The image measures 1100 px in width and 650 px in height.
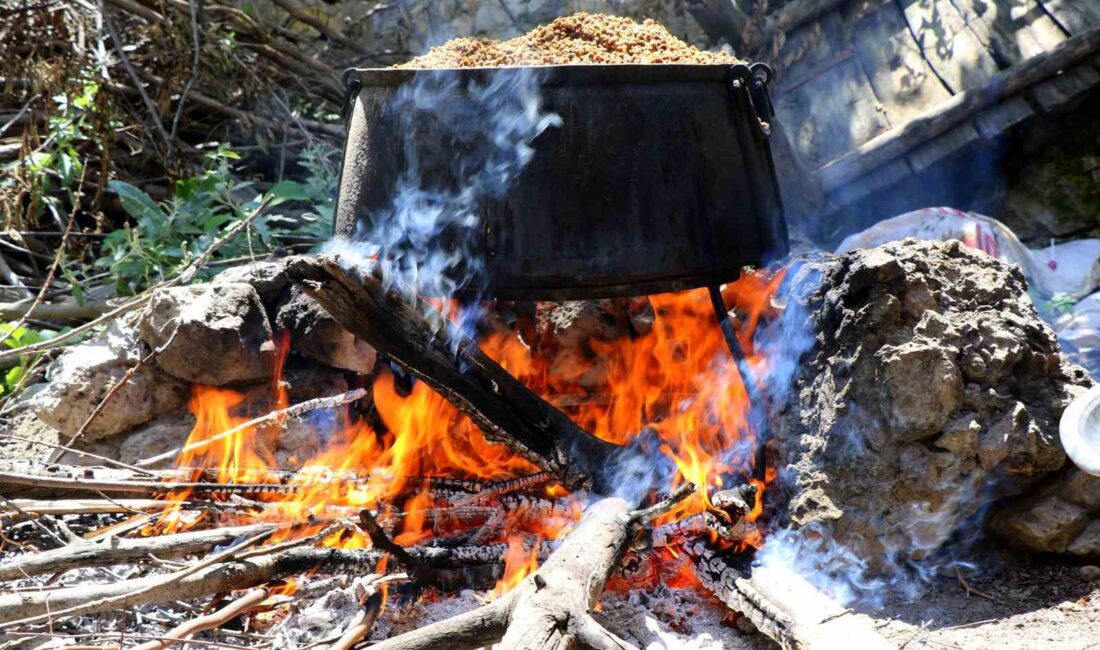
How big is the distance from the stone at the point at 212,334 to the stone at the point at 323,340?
76mm

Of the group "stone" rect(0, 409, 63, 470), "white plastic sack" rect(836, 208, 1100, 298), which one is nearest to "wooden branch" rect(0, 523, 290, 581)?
"stone" rect(0, 409, 63, 470)

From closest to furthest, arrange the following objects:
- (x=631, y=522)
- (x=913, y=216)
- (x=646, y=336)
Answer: (x=631, y=522) → (x=646, y=336) → (x=913, y=216)

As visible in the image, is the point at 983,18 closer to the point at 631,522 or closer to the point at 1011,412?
the point at 1011,412

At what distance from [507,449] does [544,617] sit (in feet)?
3.65

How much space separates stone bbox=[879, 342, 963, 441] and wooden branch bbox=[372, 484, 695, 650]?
2.63 ft

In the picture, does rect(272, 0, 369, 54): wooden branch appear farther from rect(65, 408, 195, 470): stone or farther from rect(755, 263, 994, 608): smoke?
rect(755, 263, 994, 608): smoke

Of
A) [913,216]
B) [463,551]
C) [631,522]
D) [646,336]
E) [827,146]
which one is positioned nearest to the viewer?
[631,522]

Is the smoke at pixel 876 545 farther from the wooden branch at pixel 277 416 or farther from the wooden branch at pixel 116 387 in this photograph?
the wooden branch at pixel 116 387

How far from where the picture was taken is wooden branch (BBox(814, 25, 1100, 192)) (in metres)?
4.57

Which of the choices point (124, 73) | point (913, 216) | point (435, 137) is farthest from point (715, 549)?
point (124, 73)

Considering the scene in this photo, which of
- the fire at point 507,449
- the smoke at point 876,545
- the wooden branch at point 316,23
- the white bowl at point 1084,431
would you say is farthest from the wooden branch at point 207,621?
the wooden branch at point 316,23

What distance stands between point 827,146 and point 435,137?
9.10 feet

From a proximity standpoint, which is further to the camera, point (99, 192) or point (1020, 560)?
point (99, 192)

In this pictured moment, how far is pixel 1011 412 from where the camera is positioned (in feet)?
7.76
